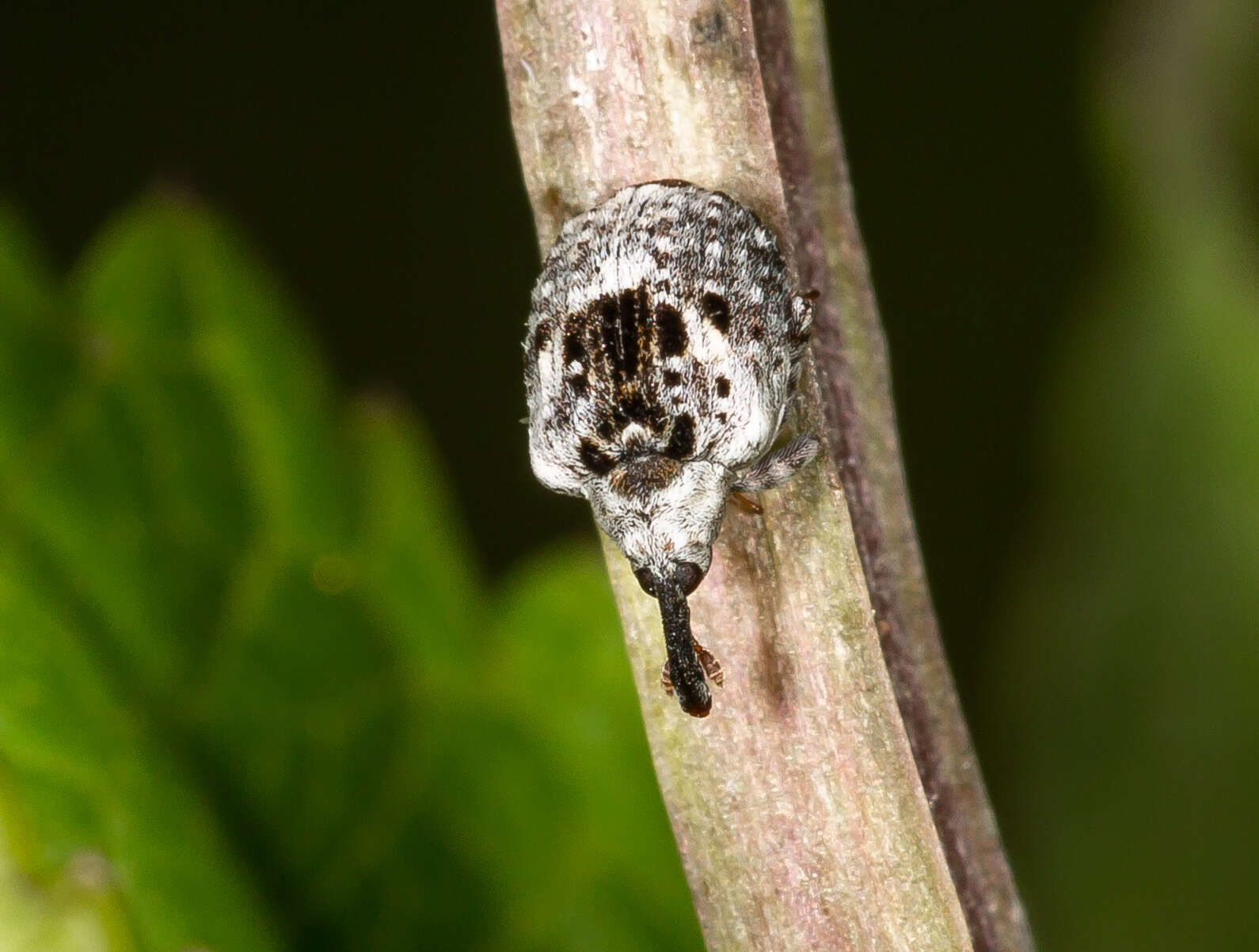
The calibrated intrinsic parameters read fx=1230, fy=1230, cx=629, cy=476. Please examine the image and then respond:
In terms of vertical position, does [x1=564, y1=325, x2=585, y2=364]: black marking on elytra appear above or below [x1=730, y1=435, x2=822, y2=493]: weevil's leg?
above

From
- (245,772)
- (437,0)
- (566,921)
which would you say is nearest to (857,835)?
(566,921)

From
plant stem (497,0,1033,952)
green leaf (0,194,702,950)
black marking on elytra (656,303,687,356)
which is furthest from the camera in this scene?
green leaf (0,194,702,950)

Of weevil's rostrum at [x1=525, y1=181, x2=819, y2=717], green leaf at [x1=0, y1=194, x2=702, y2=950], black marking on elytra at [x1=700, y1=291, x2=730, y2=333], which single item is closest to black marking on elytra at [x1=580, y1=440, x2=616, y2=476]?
weevil's rostrum at [x1=525, y1=181, x2=819, y2=717]

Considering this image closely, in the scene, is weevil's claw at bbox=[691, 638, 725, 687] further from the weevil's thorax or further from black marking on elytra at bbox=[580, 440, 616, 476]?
black marking on elytra at bbox=[580, 440, 616, 476]

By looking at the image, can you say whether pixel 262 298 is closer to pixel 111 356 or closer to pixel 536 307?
pixel 111 356

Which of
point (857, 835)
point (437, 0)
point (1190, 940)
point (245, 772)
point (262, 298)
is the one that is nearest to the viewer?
point (857, 835)

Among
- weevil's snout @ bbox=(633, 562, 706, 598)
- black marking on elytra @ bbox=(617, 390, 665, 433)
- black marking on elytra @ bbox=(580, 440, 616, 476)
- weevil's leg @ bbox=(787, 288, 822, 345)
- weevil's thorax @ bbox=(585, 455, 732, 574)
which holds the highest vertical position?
weevil's leg @ bbox=(787, 288, 822, 345)

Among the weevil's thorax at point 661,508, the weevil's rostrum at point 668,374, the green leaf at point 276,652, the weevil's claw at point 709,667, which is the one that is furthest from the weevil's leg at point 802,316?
the green leaf at point 276,652

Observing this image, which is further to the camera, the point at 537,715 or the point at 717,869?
the point at 537,715
